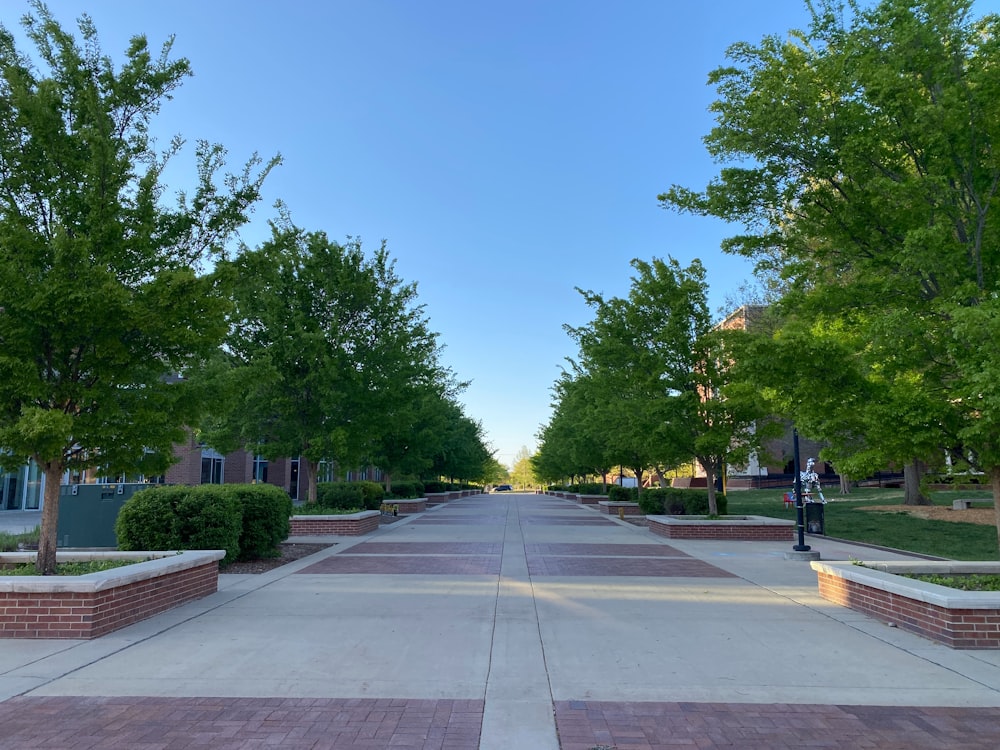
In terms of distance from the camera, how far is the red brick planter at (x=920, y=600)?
624 cm

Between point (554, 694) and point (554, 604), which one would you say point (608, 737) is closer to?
point (554, 694)

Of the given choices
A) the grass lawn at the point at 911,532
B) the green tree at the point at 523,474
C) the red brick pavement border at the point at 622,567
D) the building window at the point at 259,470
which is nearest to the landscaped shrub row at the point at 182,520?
the red brick pavement border at the point at 622,567

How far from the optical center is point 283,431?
18031mm

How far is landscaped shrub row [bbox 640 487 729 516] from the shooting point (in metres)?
19.7

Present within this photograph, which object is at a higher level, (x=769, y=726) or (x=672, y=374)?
(x=672, y=374)

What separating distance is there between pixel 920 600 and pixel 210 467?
121 ft

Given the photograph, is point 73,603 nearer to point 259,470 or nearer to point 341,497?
point 341,497

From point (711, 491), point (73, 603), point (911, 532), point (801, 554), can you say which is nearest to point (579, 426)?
point (711, 491)

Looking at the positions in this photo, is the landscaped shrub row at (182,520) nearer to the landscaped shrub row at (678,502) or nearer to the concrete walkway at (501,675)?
the concrete walkway at (501,675)

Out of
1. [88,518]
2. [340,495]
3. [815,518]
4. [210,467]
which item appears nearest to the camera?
[88,518]

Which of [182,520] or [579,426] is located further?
[579,426]

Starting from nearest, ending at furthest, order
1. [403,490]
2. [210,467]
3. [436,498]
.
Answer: [403,490]
[210,467]
[436,498]

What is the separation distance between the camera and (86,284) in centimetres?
723

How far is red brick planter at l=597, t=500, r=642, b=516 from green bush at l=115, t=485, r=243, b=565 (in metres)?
16.9
